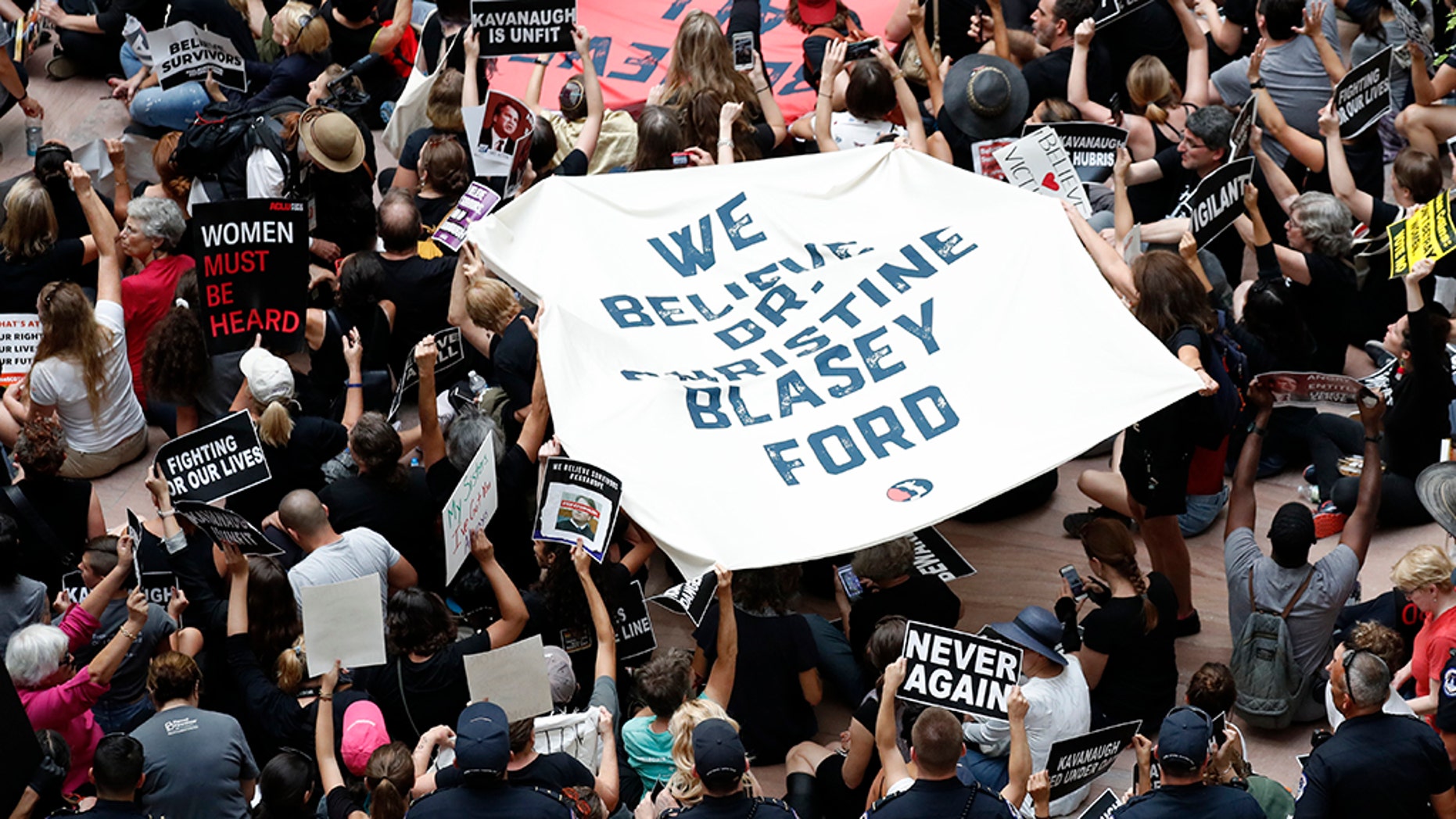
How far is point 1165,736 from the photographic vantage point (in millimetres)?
6375

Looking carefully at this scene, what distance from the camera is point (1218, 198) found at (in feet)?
30.9

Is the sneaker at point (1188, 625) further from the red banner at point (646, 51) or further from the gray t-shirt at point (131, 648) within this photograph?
the red banner at point (646, 51)

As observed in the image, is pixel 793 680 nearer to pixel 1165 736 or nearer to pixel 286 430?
pixel 1165 736

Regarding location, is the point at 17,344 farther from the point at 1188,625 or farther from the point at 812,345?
the point at 1188,625

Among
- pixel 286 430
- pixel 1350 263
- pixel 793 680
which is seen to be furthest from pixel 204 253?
pixel 1350 263

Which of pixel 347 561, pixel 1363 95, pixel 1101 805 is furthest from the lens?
pixel 1363 95

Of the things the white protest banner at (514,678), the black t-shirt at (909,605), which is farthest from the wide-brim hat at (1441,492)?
the white protest banner at (514,678)

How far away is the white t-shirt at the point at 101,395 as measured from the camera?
10023 millimetres

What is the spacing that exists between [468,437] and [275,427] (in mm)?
1188

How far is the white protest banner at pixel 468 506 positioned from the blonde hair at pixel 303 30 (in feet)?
19.0

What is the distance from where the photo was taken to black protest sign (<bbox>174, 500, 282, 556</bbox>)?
7.99 meters

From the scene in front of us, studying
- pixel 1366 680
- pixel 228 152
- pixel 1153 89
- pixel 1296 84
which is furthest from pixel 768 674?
pixel 1296 84

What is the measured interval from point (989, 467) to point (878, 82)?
3708mm

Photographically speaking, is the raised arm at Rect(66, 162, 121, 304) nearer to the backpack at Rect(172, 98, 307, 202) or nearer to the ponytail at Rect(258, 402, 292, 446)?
the backpack at Rect(172, 98, 307, 202)
